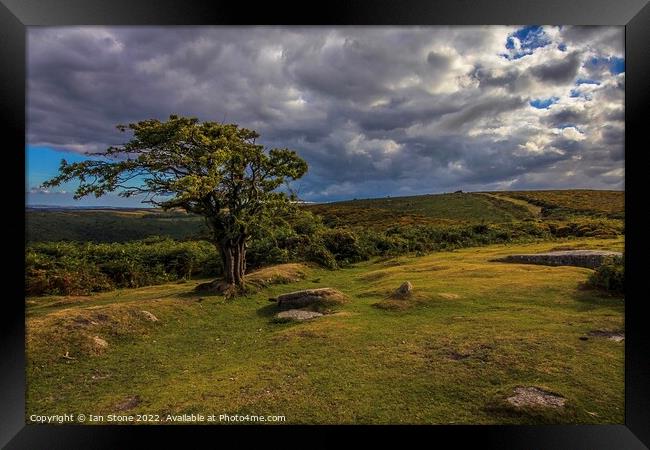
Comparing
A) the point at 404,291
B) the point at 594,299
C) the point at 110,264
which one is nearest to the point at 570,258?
the point at 594,299

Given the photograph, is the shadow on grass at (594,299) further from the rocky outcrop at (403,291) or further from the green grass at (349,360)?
the rocky outcrop at (403,291)

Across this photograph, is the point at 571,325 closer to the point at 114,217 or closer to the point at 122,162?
the point at 122,162

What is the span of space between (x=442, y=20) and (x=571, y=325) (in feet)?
26.7

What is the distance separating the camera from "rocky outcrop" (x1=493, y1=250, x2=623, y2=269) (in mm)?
13883

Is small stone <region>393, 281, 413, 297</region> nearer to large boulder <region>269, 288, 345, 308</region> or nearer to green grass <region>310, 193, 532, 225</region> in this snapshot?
large boulder <region>269, 288, 345, 308</region>

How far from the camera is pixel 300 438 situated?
5703 millimetres

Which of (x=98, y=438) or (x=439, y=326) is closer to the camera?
(x=98, y=438)

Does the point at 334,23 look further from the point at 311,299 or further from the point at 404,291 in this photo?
the point at 404,291

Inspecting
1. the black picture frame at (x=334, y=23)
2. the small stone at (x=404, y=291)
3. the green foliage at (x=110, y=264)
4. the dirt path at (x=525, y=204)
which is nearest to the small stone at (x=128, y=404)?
the black picture frame at (x=334, y=23)

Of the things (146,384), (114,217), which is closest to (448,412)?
(146,384)

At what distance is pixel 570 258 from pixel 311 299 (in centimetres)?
1255

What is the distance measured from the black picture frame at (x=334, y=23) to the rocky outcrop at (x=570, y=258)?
9.01m

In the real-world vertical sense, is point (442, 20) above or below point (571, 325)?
above

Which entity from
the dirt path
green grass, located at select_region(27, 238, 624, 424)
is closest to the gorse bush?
green grass, located at select_region(27, 238, 624, 424)
